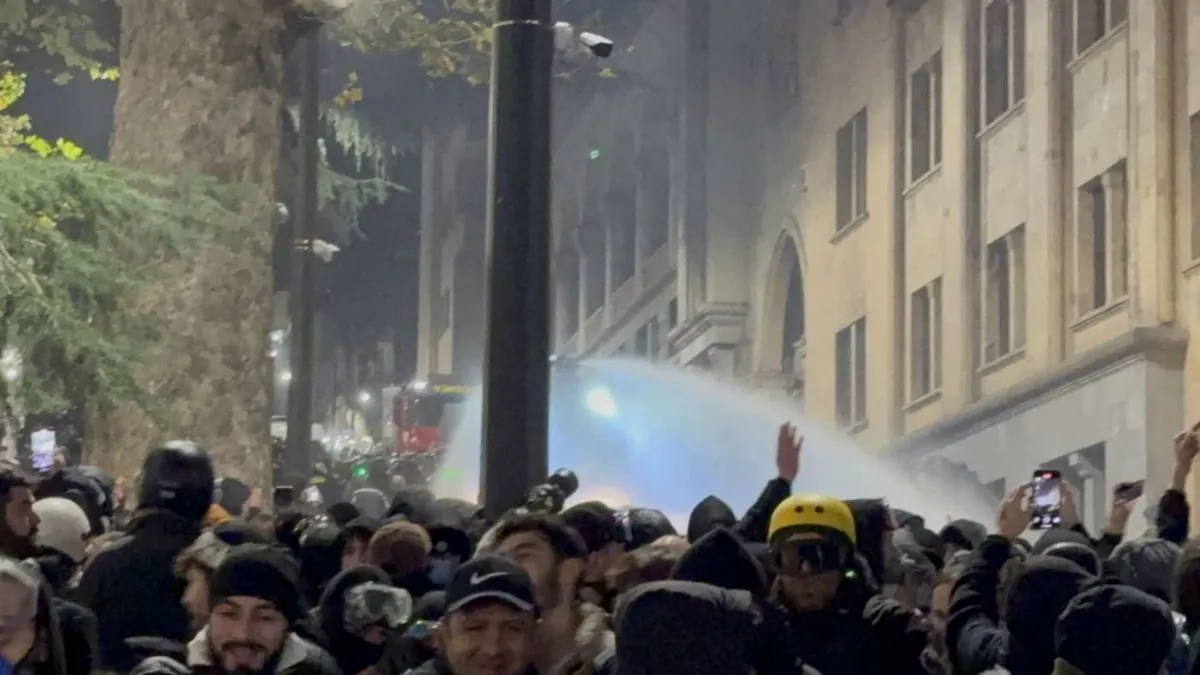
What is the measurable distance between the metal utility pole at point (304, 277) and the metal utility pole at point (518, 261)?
383 inches

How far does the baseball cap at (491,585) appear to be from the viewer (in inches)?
218

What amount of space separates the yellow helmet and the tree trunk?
25.7 ft

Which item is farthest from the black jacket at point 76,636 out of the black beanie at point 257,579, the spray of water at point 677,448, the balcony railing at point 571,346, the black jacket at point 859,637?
the balcony railing at point 571,346

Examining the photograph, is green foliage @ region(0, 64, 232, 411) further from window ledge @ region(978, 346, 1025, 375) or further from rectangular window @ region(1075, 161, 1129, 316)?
window ledge @ region(978, 346, 1025, 375)

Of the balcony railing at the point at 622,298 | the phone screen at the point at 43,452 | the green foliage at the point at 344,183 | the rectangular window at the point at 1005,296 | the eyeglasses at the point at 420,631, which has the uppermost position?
the balcony railing at the point at 622,298

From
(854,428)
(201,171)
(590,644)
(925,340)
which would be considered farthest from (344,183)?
(590,644)

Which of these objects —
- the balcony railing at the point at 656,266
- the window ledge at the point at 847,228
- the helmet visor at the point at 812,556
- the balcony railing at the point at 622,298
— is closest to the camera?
the helmet visor at the point at 812,556

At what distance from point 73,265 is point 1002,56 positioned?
15949mm

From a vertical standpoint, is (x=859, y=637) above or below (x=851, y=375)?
below

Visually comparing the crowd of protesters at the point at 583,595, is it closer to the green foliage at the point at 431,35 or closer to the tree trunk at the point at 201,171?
the tree trunk at the point at 201,171

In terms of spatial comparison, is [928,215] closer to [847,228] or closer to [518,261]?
[847,228]

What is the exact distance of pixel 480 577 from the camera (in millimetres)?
5621

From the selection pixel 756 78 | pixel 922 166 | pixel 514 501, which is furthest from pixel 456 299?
pixel 514 501

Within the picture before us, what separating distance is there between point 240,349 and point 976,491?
13.7m
